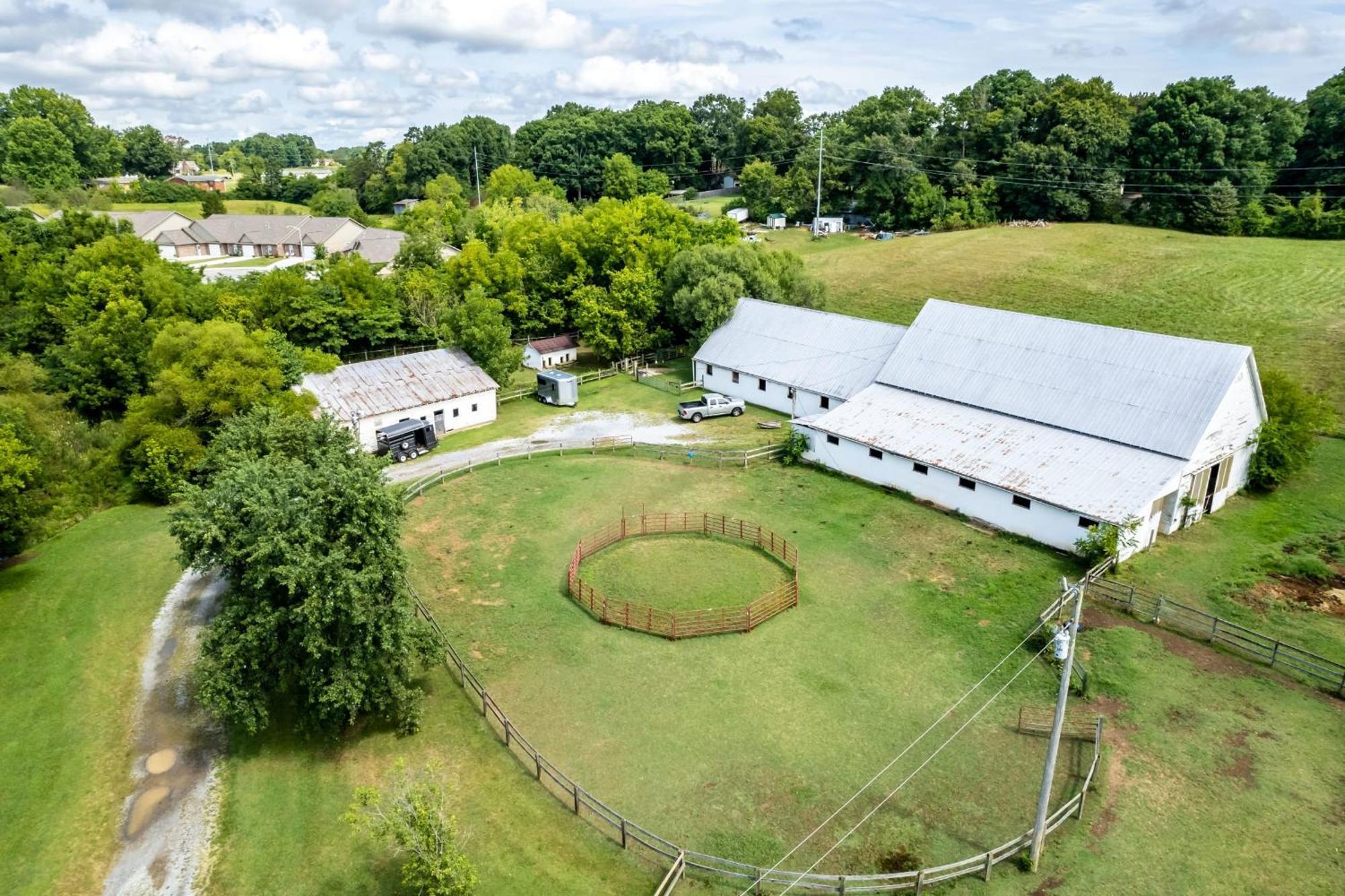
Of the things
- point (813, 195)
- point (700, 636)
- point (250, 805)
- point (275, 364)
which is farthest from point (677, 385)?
point (813, 195)

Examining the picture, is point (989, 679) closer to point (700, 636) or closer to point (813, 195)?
point (700, 636)

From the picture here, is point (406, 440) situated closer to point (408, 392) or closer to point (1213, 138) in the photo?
point (408, 392)

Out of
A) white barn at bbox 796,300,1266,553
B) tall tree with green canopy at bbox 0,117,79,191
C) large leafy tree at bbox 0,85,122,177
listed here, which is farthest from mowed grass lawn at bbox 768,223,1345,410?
large leafy tree at bbox 0,85,122,177

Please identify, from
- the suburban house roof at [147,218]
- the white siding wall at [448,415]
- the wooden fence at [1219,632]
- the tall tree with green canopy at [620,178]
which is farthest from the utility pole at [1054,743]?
the suburban house roof at [147,218]

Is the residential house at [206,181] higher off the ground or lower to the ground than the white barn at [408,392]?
higher

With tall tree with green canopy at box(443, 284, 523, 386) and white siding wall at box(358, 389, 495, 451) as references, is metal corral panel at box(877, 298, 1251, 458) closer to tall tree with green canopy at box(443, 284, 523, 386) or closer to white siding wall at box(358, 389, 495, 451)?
tall tree with green canopy at box(443, 284, 523, 386)

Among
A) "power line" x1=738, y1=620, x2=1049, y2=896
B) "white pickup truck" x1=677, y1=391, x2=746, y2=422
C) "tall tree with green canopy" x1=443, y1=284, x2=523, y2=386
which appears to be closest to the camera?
"power line" x1=738, y1=620, x2=1049, y2=896

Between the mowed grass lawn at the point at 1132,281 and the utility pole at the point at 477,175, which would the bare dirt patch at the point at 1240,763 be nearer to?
the mowed grass lawn at the point at 1132,281
